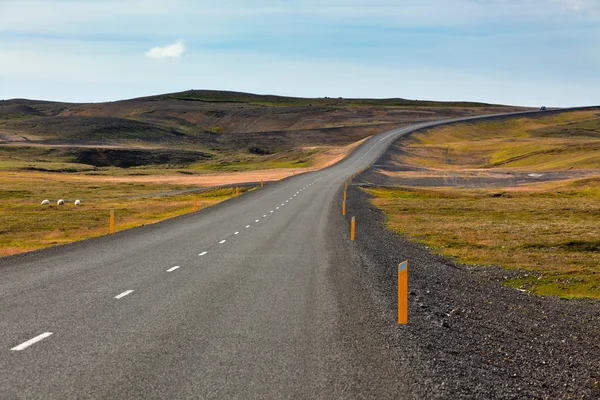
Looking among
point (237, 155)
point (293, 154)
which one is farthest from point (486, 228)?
point (237, 155)

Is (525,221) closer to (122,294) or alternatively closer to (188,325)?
(122,294)

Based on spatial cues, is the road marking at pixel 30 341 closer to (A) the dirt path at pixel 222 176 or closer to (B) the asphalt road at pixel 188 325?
(B) the asphalt road at pixel 188 325

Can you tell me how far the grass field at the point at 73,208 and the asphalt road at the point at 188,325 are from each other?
10.4 meters

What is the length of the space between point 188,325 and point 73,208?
44.5 m

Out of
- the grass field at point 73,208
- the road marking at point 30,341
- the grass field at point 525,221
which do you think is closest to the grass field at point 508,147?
the grass field at point 525,221

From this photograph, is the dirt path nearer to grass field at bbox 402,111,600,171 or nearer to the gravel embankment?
grass field at bbox 402,111,600,171

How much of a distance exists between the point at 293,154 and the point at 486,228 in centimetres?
9924

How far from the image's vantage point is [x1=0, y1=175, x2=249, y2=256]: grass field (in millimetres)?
33856

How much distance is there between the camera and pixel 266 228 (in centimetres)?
3158

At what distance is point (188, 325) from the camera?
1111 cm

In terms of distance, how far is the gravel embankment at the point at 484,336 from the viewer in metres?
8.34

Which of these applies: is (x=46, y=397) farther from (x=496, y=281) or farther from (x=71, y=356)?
(x=496, y=281)

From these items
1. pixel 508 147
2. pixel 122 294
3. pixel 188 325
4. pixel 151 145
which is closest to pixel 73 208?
pixel 122 294

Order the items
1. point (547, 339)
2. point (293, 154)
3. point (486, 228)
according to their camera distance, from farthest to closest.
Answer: point (293, 154), point (486, 228), point (547, 339)
